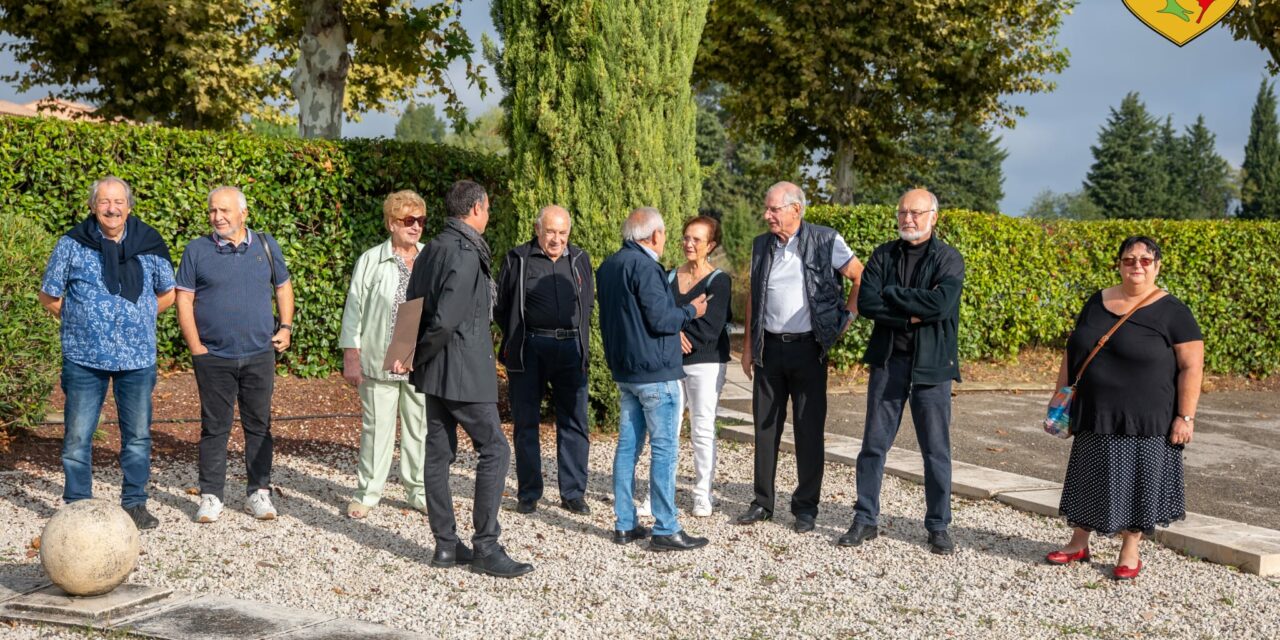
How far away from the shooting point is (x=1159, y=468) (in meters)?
5.67

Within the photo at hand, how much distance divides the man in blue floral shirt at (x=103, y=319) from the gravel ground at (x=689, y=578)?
539mm

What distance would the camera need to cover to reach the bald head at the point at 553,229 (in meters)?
6.62

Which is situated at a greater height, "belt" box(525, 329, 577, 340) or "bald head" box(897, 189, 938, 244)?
"bald head" box(897, 189, 938, 244)

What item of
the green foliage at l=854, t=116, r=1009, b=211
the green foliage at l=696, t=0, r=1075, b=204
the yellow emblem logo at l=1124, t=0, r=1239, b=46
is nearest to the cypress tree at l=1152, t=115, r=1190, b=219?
the green foliage at l=854, t=116, r=1009, b=211

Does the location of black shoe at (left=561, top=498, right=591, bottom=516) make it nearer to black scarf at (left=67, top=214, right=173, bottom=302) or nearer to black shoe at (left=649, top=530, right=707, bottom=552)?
black shoe at (left=649, top=530, right=707, bottom=552)

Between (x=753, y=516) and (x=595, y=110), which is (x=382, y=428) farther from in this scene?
(x=595, y=110)

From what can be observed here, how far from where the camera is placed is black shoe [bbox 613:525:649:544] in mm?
6238

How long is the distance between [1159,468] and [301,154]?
8665 millimetres

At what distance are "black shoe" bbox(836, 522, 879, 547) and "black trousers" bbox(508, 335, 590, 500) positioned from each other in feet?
5.51

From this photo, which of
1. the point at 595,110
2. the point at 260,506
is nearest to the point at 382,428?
the point at 260,506

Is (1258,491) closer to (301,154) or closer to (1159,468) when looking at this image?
(1159,468)

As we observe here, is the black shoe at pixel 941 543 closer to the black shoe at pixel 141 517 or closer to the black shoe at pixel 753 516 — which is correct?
the black shoe at pixel 753 516

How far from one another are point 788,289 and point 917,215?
861 mm

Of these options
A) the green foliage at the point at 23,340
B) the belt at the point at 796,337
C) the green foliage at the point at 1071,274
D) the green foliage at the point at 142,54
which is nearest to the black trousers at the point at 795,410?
the belt at the point at 796,337
